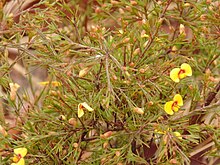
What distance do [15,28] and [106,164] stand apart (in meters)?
0.41

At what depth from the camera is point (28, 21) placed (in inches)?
42.6

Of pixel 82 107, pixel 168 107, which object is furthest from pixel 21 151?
pixel 168 107

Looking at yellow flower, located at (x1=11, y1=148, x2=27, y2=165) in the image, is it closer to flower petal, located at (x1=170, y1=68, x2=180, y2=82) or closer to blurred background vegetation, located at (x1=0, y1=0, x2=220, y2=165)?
blurred background vegetation, located at (x1=0, y1=0, x2=220, y2=165)

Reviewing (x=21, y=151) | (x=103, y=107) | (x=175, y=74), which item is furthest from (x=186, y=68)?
(x=21, y=151)

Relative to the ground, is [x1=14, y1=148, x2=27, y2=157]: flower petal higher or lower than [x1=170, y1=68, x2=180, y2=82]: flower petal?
lower

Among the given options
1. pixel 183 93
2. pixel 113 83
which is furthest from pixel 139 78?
pixel 183 93

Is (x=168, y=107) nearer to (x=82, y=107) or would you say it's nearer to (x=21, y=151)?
(x=82, y=107)

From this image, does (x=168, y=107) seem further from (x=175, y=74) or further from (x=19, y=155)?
(x=19, y=155)

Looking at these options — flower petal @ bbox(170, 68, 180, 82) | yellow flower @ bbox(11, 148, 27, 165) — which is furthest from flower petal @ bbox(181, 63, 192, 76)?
yellow flower @ bbox(11, 148, 27, 165)

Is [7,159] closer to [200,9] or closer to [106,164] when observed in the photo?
[106,164]

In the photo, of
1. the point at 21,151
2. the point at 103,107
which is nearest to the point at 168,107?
the point at 103,107

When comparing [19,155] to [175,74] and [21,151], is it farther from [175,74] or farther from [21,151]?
[175,74]

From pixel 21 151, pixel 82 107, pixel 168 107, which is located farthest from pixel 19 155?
pixel 168 107

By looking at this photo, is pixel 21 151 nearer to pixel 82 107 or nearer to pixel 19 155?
pixel 19 155
